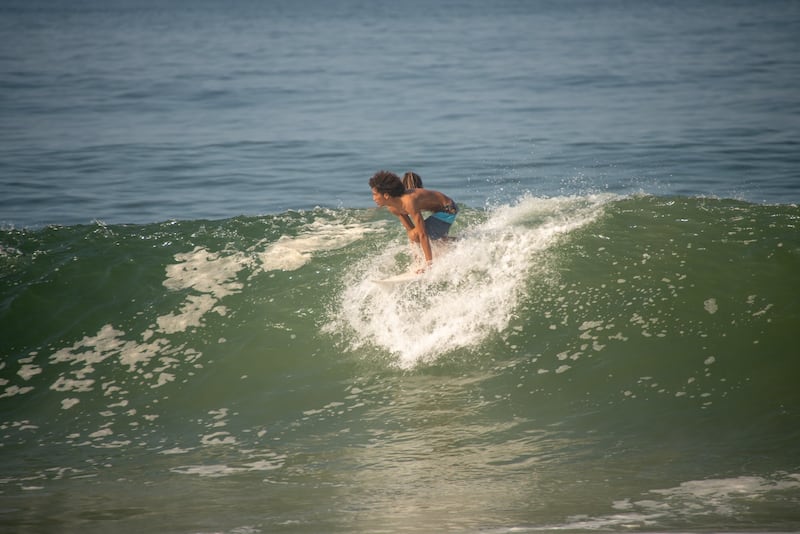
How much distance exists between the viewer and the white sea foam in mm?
8461

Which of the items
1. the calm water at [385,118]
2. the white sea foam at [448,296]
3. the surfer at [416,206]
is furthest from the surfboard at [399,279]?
the calm water at [385,118]

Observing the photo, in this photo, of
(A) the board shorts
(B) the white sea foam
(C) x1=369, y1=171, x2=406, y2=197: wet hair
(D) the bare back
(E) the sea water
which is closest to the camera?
(E) the sea water

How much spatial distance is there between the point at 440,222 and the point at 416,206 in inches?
21.0

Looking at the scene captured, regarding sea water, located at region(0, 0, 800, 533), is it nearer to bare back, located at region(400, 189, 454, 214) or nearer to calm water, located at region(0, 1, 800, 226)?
calm water, located at region(0, 1, 800, 226)

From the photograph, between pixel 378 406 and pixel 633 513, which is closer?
pixel 633 513

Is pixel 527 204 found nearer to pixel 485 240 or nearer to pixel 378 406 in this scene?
Result: pixel 485 240

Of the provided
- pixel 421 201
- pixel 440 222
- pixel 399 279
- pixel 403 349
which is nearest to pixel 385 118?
pixel 440 222

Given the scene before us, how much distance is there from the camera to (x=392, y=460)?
21.6 feet

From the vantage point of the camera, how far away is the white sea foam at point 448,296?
8461 mm

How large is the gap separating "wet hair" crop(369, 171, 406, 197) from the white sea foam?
0.97 metres

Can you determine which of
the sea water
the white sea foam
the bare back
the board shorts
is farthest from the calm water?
the bare back

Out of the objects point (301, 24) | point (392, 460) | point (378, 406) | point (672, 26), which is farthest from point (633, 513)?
point (301, 24)

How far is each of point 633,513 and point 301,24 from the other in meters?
66.5

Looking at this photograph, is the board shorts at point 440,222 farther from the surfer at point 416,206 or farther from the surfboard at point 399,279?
the surfboard at point 399,279
